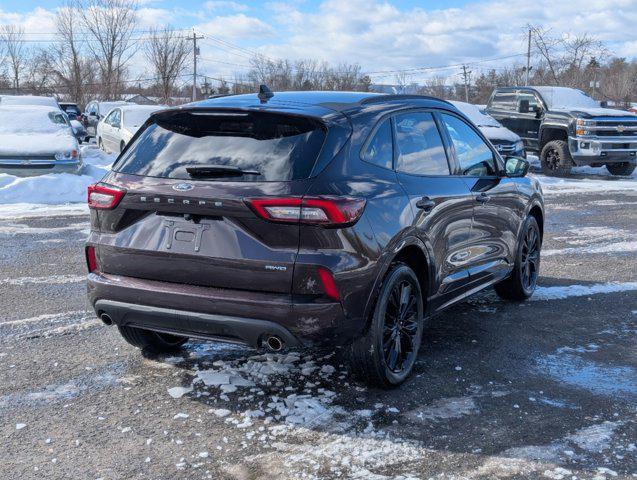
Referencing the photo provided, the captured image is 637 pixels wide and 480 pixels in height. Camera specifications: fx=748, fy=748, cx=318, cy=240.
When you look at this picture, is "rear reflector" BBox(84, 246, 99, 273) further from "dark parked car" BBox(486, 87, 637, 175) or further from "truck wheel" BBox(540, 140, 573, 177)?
"truck wheel" BBox(540, 140, 573, 177)

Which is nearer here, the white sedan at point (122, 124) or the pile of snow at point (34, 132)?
the pile of snow at point (34, 132)

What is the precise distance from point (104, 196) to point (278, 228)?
3.77ft

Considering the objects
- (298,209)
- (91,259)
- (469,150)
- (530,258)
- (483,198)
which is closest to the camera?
(298,209)

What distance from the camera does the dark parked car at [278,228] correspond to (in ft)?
12.7

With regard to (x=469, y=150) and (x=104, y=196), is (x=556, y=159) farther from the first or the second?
(x=104, y=196)

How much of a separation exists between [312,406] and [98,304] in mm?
1362

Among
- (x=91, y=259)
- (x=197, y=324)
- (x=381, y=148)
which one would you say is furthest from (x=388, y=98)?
(x=91, y=259)

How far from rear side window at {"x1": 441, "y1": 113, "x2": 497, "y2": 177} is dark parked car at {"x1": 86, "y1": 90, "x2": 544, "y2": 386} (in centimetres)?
61

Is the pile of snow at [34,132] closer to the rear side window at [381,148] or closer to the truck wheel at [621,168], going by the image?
the rear side window at [381,148]

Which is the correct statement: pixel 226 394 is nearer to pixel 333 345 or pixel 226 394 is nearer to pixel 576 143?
pixel 333 345

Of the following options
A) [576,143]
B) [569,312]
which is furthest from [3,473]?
[576,143]

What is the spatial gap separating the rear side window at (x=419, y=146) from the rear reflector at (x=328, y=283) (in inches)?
39.8

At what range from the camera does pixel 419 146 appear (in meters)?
4.91

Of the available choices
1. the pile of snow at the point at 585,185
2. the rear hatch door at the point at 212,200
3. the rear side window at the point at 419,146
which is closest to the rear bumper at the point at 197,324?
the rear hatch door at the point at 212,200
